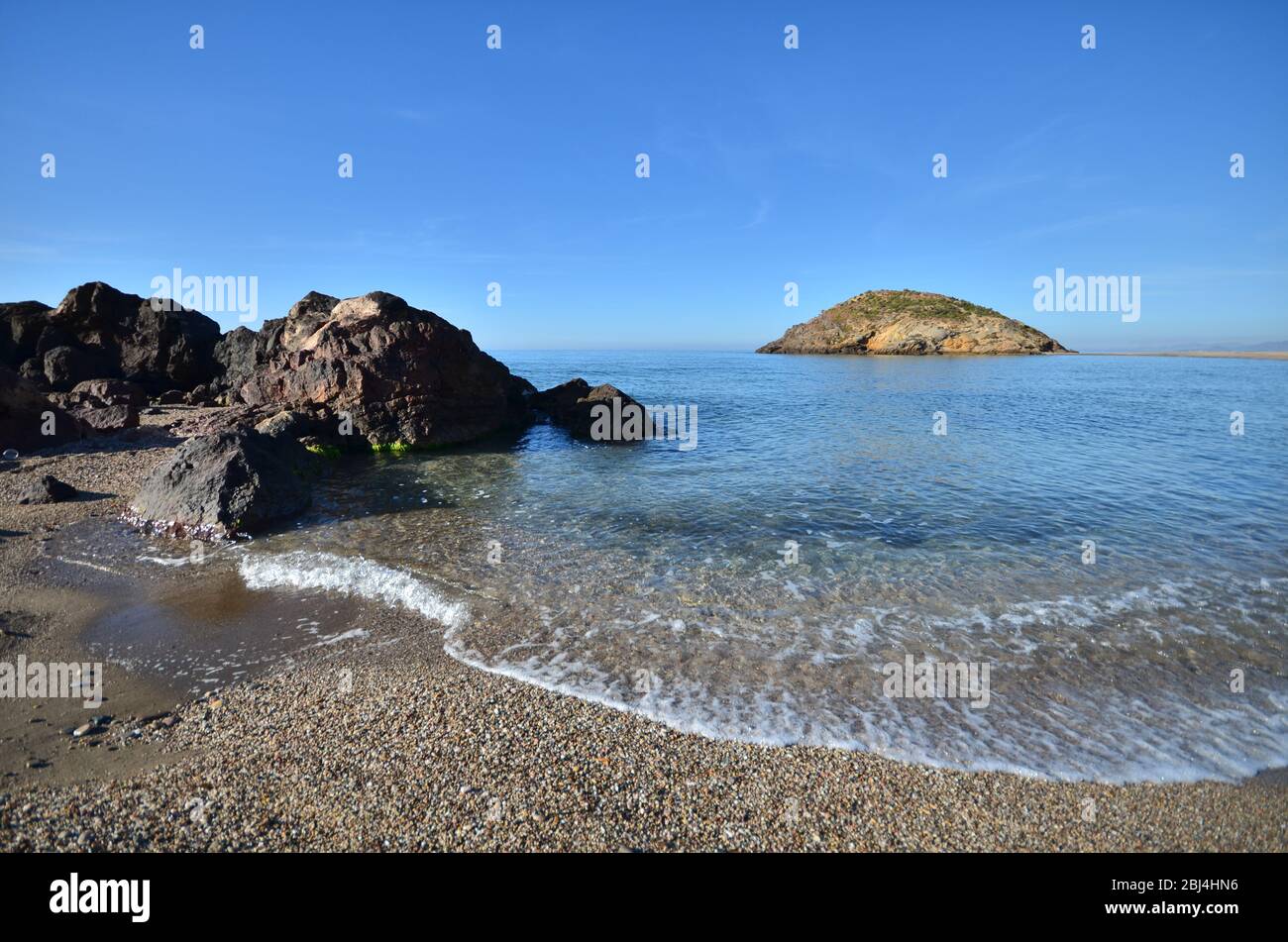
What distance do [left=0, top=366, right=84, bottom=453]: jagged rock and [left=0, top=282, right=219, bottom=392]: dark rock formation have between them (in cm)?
1355

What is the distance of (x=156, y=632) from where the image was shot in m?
8.46

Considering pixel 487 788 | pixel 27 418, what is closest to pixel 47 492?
pixel 27 418

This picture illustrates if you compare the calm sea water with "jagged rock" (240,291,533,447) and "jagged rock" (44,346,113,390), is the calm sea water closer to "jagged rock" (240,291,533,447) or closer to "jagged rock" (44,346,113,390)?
"jagged rock" (240,291,533,447)

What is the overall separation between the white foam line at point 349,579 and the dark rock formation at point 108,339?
31.1 m

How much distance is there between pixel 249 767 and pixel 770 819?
4.86 meters

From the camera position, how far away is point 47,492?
1435cm

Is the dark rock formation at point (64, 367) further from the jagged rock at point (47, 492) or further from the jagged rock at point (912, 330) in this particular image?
the jagged rock at point (912, 330)

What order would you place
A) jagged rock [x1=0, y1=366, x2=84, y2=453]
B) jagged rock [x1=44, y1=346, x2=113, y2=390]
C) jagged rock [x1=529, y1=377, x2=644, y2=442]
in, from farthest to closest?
jagged rock [x1=44, y1=346, x2=113, y2=390] → jagged rock [x1=529, y1=377, x2=644, y2=442] → jagged rock [x1=0, y1=366, x2=84, y2=453]

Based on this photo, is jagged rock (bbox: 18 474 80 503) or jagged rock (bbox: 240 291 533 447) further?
jagged rock (bbox: 240 291 533 447)

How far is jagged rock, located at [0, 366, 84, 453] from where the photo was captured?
1964cm

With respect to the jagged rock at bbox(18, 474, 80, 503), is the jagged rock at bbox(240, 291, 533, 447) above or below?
above

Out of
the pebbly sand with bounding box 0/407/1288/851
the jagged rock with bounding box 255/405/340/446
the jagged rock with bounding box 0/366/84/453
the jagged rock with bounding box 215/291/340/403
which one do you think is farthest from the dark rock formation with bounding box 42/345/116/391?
the pebbly sand with bounding box 0/407/1288/851

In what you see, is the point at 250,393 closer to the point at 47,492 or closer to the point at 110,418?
the point at 110,418
